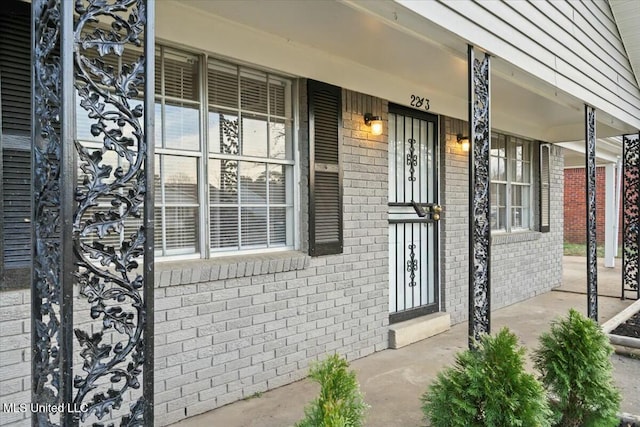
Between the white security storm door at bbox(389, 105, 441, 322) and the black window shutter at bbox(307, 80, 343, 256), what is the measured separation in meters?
0.99

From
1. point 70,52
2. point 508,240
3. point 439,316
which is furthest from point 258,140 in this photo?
point 508,240

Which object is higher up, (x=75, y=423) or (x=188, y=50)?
(x=188, y=50)

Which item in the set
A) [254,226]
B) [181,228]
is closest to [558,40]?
[254,226]

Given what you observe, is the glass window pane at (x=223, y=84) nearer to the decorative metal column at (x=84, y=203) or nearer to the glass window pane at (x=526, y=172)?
the decorative metal column at (x=84, y=203)

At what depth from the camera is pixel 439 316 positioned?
198 inches

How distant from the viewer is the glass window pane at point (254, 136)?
3396 millimetres

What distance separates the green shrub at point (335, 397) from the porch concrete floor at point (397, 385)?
3.25 feet

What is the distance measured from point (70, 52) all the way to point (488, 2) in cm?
269

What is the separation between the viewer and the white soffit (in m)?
4.94

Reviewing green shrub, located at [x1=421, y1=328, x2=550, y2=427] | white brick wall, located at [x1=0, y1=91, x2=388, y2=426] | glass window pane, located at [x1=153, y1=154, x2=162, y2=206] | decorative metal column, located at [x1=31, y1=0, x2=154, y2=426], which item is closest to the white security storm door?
white brick wall, located at [x1=0, y1=91, x2=388, y2=426]

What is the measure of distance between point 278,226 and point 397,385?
5.27ft

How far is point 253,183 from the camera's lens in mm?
3455

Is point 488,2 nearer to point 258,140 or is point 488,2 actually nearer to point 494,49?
point 494,49

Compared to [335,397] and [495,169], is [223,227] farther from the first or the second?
[495,169]
